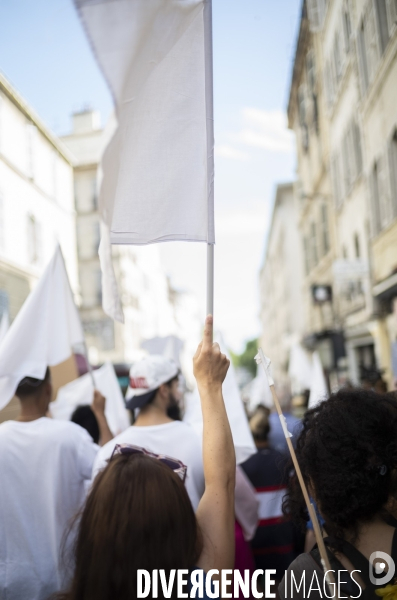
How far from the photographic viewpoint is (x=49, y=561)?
2916 mm

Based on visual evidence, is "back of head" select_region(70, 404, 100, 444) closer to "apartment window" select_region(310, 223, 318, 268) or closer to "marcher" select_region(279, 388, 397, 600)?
"marcher" select_region(279, 388, 397, 600)

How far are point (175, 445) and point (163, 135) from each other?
1.56 meters

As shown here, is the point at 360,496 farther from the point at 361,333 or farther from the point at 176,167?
the point at 361,333

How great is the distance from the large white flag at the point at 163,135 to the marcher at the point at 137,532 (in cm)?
97

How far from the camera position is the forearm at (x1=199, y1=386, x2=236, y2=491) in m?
2.23

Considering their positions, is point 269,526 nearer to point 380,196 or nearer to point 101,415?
point 101,415

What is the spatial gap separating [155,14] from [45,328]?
6.03 ft

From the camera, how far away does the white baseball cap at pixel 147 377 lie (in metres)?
3.63

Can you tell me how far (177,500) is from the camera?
1.89m

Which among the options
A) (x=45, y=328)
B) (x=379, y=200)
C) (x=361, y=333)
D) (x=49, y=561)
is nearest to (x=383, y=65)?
(x=379, y=200)

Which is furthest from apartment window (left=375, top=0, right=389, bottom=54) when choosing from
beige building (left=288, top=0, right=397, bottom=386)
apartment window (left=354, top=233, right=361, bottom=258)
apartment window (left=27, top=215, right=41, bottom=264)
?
apartment window (left=354, top=233, right=361, bottom=258)

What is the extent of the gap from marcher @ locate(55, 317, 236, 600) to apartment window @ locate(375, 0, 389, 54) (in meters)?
5.71

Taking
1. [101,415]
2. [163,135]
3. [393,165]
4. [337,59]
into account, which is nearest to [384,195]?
[393,165]

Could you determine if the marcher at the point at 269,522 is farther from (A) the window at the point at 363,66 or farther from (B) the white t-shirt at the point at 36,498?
(A) the window at the point at 363,66
